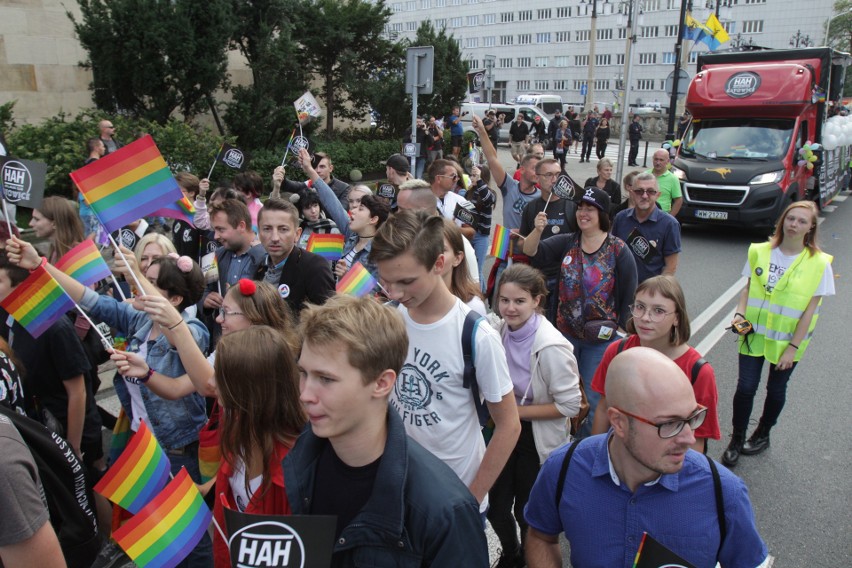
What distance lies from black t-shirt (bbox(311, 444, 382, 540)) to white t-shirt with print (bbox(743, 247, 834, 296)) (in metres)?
3.55

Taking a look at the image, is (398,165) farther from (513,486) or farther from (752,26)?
(752,26)

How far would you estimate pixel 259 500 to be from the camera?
210cm

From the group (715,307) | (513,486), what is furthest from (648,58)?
(513,486)

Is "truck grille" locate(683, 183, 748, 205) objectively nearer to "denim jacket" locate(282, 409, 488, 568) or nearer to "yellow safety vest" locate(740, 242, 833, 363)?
"yellow safety vest" locate(740, 242, 833, 363)

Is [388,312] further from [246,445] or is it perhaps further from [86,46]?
[86,46]

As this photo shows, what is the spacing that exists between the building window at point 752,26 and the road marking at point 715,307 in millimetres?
71428

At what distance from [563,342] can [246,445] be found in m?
1.66

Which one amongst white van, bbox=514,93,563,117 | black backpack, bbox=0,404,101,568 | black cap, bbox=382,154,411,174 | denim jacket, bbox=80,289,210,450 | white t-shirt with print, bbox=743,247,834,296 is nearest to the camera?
black backpack, bbox=0,404,101,568

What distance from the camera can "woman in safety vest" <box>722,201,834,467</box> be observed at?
416cm

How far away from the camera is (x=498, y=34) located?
273 feet

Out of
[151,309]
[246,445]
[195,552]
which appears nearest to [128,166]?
[151,309]

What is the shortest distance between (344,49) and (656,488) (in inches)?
708

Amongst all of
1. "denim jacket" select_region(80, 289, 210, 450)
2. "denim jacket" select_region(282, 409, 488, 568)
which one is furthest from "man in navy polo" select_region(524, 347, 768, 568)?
"denim jacket" select_region(80, 289, 210, 450)

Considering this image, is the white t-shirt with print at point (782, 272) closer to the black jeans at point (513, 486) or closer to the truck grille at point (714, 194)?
the black jeans at point (513, 486)
